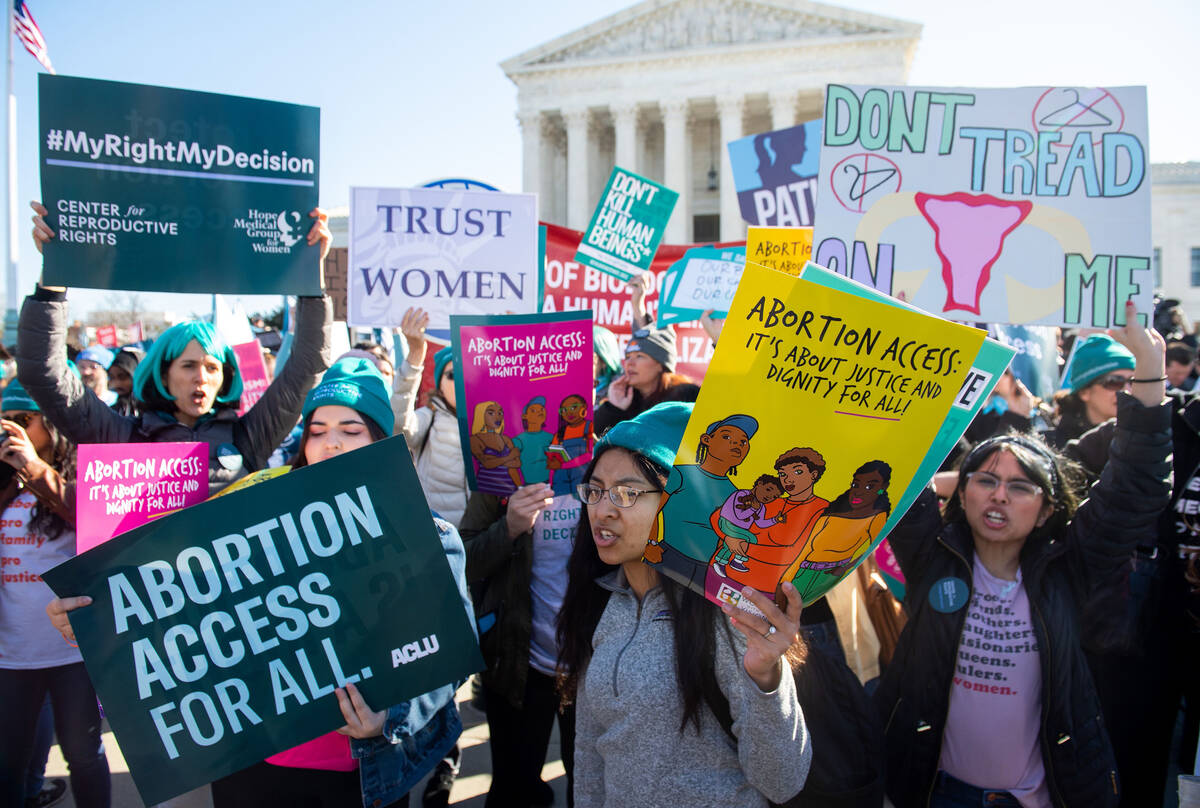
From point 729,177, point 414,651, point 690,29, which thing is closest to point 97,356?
point 414,651

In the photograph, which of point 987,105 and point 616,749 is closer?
point 616,749

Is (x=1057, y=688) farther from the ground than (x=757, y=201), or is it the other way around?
(x=757, y=201)

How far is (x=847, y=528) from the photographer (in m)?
1.56

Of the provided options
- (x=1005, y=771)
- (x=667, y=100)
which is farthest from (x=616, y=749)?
(x=667, y=100)

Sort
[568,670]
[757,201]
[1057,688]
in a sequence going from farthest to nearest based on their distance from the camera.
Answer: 1. [757,201]
2. [1057,688]
3. [568,670]

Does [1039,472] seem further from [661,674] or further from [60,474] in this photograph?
[60,474]

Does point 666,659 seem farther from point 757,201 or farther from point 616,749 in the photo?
point 757,201

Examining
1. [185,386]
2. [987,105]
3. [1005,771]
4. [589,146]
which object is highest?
[589,146]

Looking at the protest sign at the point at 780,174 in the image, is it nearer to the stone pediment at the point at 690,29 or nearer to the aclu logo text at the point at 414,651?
the aclu logo text at the point at 414,651

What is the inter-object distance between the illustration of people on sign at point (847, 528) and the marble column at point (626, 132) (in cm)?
3969

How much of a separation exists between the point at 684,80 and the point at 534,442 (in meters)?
40.1

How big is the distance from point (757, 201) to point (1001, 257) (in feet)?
9.46

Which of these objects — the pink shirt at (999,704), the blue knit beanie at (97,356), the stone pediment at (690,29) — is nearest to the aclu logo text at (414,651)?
the pink shirt at (999,704)

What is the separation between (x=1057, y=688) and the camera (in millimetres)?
2230
